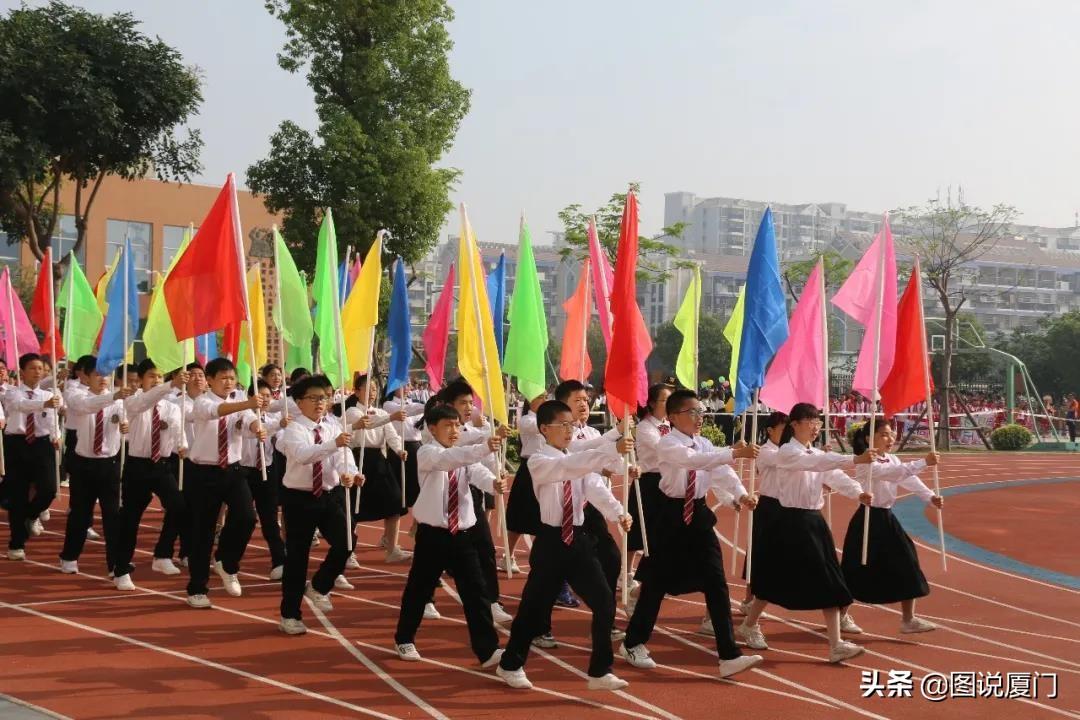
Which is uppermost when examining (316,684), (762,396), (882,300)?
(882,300)

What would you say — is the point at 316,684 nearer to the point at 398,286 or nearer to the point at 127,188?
the point at 398,286

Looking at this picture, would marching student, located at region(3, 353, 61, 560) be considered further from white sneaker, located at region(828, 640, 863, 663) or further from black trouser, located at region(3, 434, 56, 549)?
white sneaker, located at region(828, 640, 863, 663)

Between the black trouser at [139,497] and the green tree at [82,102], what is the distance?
35.8ft

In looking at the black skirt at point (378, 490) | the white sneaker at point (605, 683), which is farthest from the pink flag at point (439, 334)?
the white sneaker at point (605, 683)

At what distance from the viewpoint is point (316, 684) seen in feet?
22.4

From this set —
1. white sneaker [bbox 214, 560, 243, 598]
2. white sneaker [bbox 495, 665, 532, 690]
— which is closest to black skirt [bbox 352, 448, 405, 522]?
white sneaker [bbox 214, 560, 243, 598]

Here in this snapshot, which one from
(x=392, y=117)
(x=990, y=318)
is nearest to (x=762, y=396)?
(x=392, y=117)

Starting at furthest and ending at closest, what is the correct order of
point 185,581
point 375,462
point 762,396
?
point 375,462 → point 185,581 → point 762,396

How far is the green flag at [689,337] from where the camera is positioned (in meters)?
9.68

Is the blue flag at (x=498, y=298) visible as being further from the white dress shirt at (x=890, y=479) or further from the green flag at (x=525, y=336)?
the white dress shirt at (x=890, y=479)

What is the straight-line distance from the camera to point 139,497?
9.88m

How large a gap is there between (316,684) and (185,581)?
3.64 m

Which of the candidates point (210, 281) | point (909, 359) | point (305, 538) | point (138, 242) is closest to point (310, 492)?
point (305, 538)

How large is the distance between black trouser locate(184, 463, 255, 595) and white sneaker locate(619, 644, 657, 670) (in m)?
3.36
